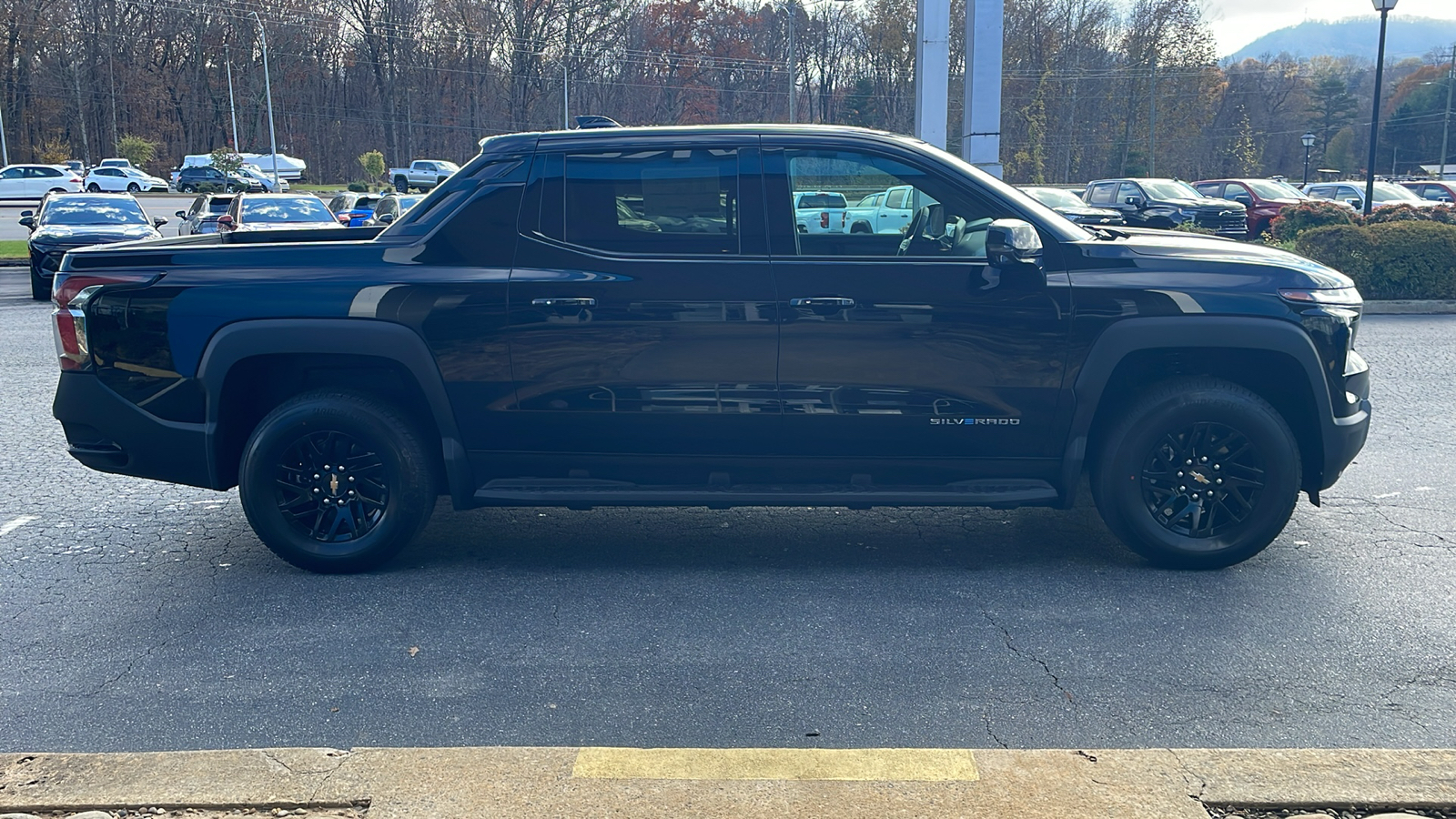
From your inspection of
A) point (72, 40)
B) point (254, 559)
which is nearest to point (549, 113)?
point (72, 40)

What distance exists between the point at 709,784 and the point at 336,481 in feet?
8.68

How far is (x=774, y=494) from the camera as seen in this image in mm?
4797

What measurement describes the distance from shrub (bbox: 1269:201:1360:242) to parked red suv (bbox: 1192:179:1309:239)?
6.23 m

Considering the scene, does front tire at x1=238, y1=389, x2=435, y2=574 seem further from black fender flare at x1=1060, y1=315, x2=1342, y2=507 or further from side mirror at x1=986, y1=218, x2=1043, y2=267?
black fender flare at x1=1060, y1=315, x2=1342, y2=507

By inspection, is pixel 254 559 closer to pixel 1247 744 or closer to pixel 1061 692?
pixel 1061 692

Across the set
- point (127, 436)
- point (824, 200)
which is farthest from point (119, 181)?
point (824, 200)

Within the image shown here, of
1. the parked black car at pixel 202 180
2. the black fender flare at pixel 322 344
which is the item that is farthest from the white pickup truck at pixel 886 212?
the parked black car at pixel 202 180

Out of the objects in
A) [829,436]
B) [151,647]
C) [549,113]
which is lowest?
[151,647]

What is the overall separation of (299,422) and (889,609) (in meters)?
2.62

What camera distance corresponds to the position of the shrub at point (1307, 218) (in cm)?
1820

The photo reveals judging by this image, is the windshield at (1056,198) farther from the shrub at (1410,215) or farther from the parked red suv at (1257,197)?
the shrub at (1410,215)

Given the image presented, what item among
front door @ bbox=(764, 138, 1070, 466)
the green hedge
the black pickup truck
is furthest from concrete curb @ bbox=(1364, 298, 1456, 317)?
front door @ bbox=(764, 138, 1070, 466)

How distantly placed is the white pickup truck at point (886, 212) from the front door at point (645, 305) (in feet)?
1.41

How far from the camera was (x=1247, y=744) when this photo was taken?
3.40m
